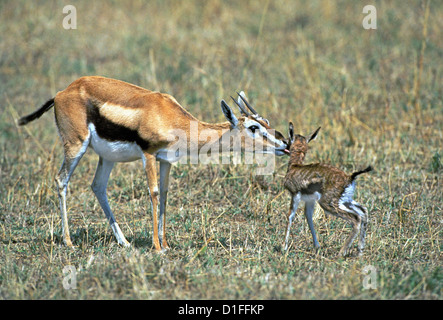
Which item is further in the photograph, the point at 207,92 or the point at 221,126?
the point at 207,92

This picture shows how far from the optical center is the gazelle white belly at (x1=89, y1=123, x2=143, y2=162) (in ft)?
19.0

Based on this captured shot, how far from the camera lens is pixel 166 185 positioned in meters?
6.07

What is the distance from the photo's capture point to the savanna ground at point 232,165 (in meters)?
4.92

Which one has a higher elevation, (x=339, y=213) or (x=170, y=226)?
(x=339, y=213)

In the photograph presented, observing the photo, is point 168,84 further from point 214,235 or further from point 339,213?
point 339,213

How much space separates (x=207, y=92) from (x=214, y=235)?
448cm

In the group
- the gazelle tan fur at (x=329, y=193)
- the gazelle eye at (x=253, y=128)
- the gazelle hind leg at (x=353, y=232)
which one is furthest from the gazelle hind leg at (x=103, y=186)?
the gazelle hind leg at (x=353, y=232)

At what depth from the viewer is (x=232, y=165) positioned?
7.43m

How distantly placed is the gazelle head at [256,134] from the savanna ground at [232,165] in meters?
0.83

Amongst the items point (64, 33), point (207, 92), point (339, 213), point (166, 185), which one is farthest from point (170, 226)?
point (64, 33)

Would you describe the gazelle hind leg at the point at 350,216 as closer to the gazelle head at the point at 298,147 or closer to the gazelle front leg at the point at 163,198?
the gazelle head at the point at 298,147
